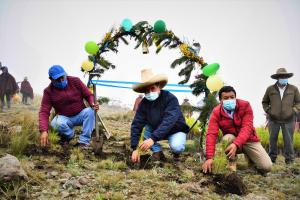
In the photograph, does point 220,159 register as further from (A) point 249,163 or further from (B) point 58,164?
(B) point 58,164

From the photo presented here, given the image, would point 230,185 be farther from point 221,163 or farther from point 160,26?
point 160,26

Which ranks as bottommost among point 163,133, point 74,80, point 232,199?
point 232,199

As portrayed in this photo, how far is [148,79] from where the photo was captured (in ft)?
15.7

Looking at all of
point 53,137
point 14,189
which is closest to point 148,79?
point 53,137

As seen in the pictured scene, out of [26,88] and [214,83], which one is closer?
[214,83]

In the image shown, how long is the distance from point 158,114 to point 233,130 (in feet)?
3.72

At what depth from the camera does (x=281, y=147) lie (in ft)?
28.5

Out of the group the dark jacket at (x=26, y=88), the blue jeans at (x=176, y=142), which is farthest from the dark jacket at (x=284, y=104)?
the dark jacket at (x=26, y=88)

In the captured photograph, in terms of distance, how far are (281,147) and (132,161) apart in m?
5.57

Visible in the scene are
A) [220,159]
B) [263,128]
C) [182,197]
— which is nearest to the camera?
[182,197]

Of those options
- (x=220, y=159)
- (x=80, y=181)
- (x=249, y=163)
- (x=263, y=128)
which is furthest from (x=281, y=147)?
(x=80, y=181)

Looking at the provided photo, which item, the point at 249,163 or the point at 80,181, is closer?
the point at 80,181

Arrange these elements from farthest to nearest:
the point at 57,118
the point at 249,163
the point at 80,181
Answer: the point at 57,118
the point at 249,163
the point at 80,181

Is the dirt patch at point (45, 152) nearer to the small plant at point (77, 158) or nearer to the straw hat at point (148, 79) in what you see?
the small plant at point (77, 158)
